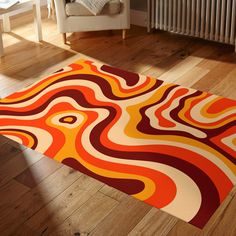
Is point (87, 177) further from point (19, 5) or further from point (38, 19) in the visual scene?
point (38, 19)

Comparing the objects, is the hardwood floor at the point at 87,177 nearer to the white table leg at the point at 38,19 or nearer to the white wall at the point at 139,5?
the white table leg at the point at 38,19

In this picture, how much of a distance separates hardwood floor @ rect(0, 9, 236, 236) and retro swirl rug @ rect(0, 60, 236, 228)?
76 millimetres

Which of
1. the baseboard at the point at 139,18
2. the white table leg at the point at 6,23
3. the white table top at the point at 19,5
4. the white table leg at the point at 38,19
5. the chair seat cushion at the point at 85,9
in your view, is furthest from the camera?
the baseboard at the point at 139,18

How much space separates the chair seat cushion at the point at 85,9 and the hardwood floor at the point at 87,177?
303 millimetres

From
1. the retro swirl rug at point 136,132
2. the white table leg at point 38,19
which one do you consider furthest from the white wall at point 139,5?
the retro swirl rug at point 136,132

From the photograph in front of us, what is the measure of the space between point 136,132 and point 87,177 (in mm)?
529

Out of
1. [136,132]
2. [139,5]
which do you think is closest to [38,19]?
[139,5]

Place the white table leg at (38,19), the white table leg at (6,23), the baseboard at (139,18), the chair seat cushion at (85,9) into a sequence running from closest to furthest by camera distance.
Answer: the chair seat cushion at (85,9) < the white table leg at (38,19) < the white table leg at (6,23) < the baseboard at (139,18)

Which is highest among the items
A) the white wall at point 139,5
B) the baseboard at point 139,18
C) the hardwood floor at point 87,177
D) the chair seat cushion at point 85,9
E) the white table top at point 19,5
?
the white table top at point 19,5

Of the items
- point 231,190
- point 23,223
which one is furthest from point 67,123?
point 231,190

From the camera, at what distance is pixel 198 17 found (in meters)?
4.02

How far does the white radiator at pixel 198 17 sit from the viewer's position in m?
3.86

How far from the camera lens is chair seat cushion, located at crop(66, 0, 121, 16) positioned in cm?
403

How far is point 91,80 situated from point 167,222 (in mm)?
1663
